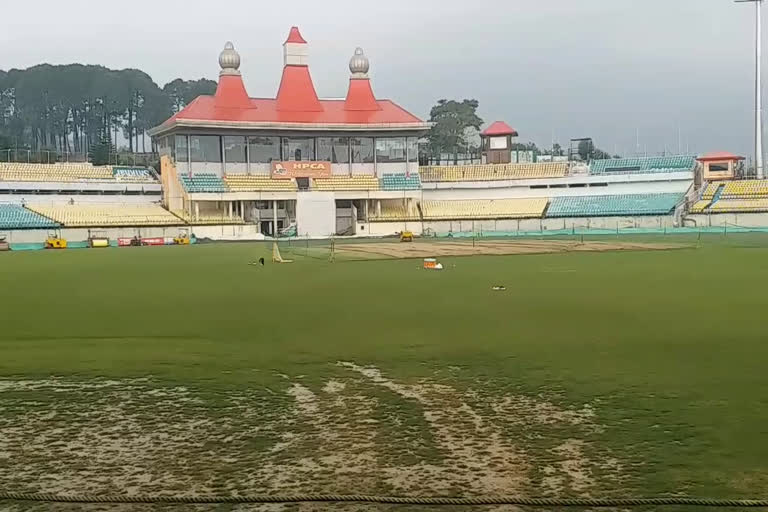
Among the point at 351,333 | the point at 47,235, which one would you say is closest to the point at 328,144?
the point at 47,235

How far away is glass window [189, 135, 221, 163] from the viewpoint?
194 ft

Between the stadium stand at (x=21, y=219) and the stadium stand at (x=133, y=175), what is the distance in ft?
32.4

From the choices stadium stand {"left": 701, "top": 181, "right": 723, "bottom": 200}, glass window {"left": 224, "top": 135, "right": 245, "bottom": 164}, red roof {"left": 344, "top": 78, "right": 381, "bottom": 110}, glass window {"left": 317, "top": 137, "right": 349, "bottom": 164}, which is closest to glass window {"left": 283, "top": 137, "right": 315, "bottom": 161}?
glass window {"left": 317, "top": 137, "right": 349, "bottom": 164}

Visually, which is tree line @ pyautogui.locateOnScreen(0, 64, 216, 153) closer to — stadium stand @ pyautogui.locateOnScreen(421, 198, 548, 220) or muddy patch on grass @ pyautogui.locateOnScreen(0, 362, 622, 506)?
stadium stand @ pyautogui.locateOnScreen(421, 198, 548, 220)

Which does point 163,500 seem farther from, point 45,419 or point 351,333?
point 351,333

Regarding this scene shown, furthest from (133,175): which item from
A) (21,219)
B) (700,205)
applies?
(700,205)

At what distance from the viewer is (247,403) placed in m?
7.58

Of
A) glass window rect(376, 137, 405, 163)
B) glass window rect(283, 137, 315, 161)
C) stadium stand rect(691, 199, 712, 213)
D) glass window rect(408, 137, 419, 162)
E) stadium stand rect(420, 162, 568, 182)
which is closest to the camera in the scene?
stadium stand rect(691, 199, 712, 213)

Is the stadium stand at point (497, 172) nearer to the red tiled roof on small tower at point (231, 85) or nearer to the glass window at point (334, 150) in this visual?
the glass window at point (334, 150)

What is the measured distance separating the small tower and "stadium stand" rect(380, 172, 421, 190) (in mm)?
11012

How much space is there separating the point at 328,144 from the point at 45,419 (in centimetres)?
5678

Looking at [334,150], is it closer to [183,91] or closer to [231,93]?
[231,93]

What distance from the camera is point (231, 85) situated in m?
61.6

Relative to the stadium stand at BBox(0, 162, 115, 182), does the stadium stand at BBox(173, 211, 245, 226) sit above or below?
below
